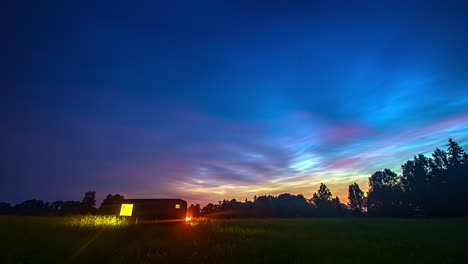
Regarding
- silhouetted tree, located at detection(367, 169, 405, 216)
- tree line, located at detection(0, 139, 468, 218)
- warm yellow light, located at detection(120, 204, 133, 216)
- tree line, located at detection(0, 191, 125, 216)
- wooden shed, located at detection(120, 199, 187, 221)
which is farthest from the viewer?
tree line, located at detection(0, 191, 125, 216)

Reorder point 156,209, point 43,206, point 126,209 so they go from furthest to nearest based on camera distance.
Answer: point 43,206 → point 126,209 → point 156,209

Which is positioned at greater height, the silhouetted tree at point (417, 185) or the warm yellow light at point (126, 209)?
the silhouetted tree at point (417, 185)

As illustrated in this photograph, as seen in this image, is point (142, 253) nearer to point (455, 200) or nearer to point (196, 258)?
point (196, 258)

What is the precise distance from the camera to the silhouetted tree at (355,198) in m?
113

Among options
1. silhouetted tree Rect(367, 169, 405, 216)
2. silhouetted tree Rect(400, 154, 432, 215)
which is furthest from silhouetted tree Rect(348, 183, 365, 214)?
silhouetted tree Rect(400, 154, 432, 215)

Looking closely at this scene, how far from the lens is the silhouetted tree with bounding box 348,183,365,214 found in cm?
11334

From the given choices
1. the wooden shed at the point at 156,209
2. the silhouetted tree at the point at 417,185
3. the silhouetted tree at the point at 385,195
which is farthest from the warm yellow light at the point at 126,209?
the silhouetted tree at the point at 385,195

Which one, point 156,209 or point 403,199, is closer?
point 156,209

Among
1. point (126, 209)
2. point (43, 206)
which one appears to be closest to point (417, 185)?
point (126, 209)

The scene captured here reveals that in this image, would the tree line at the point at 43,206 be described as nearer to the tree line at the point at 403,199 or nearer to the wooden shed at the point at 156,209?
the tree line at the point at 403,199

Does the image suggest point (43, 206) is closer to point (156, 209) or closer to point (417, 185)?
point (156, 209)

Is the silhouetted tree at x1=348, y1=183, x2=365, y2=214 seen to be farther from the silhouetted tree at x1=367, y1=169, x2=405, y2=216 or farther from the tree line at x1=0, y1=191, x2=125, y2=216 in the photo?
the tree line at x1=0, y1=191, x2=125, y2=216

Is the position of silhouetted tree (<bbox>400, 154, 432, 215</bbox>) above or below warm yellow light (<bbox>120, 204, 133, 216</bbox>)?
above

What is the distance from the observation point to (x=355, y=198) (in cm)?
11600
